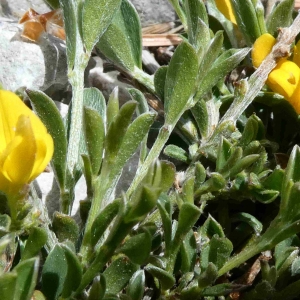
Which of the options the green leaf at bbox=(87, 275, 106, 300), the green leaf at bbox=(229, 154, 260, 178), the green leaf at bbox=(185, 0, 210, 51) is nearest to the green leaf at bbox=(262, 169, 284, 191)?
the green leaf at bbox=(229, 154, 260, 178)

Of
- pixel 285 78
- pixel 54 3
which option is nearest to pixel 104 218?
pixel 285 78

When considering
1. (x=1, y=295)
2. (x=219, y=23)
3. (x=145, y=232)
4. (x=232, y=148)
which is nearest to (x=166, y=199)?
(x=145, y=232)

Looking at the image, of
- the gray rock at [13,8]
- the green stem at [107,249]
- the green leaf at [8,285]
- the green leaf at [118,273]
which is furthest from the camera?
the gray rock at [13,8]

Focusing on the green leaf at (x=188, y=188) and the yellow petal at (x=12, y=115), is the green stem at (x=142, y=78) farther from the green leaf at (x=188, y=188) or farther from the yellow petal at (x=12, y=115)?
the yellow petal at (x=12, y=115)

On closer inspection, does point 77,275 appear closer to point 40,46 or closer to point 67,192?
point 67,192

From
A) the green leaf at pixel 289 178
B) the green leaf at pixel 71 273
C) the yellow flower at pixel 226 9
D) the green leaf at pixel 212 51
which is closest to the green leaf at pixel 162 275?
the green leaf at pixel 71 273

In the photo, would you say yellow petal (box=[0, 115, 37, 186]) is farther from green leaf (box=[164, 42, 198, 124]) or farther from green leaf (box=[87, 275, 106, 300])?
green leaf (box=[164, 42, 198, 124])
